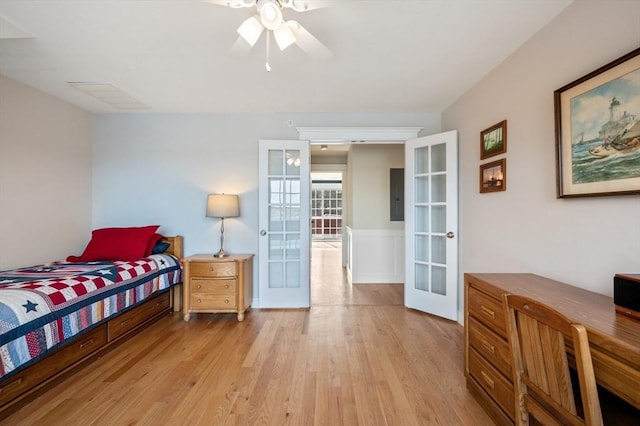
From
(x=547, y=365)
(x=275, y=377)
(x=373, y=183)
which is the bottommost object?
(x=275, y=377)

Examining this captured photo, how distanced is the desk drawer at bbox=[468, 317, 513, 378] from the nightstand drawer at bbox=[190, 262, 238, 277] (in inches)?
92.1

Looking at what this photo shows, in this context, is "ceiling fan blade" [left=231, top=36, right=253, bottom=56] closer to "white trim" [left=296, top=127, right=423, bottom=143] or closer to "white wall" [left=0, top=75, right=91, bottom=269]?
"white trim" [left=296, top=127, right=423, bottom=143]

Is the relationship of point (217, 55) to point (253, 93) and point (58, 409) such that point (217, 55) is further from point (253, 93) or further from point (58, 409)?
point (58, 409)

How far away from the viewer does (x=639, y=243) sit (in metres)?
1.33

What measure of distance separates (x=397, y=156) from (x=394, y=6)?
3.34 metres

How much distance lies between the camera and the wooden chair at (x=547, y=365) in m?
0.90

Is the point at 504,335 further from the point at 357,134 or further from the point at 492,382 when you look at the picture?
the point at 357,134

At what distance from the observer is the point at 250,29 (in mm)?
1596

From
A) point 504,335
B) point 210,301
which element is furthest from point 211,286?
point 504,335

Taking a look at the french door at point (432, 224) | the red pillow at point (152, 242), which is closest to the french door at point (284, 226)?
the red pillow at point (152, 242)

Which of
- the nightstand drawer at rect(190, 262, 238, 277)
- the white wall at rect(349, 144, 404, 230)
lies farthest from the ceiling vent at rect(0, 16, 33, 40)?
the white wall at rect(349, 144, 404, 230)

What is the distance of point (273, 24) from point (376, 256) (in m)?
3.95

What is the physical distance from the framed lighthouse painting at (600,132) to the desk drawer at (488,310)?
76cm

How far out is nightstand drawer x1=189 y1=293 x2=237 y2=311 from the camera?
10.3ft
